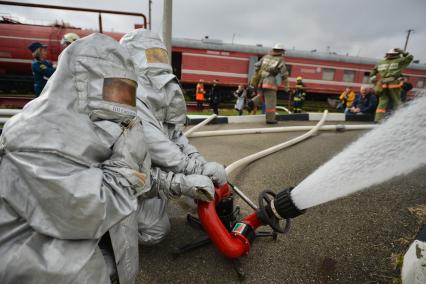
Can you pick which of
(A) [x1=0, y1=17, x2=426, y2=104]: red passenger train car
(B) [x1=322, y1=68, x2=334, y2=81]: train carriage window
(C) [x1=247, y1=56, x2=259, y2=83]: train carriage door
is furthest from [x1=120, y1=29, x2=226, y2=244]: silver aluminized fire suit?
(B) [x1=322, y1=68, x2=334, y2=81]: train carriage window

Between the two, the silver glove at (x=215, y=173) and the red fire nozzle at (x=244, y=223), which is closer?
the red fire nozzle at (x=244, y=223)

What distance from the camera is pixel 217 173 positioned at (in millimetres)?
2053

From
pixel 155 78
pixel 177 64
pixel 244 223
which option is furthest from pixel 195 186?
pixel 177 64

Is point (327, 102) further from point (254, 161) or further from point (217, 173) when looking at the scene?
point (217, 173)

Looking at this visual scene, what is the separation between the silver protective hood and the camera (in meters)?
2.16

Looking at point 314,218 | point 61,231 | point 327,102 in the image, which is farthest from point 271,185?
point 327,102

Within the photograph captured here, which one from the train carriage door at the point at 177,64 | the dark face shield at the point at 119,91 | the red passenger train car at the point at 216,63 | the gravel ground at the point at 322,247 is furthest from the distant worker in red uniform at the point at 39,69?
the train carriage door at the point at 177,64

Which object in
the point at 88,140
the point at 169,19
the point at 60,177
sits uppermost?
the point at 169,19

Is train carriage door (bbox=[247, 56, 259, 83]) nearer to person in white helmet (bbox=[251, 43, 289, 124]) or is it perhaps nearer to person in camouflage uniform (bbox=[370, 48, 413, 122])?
person in white helmet (bbox=[251, 43, 289, 124])

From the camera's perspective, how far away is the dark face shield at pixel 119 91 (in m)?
1.27

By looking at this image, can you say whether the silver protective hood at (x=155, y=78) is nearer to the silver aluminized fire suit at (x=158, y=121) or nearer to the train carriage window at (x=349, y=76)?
the silver aluminized fire suit at (x=158, y=121)

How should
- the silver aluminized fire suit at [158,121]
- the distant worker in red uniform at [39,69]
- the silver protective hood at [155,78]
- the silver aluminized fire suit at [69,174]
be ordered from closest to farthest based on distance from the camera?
the silver aluminized fire suit at [69,174] < the silver aluminized fire suit at [158,121] < the silver protective hood at [155,78] < the distant worker in red uniform at [39,69]

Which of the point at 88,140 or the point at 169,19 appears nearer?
the point at 88,140

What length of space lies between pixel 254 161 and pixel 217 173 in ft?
6.74
